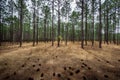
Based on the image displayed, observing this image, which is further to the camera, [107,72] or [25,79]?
[107,72]

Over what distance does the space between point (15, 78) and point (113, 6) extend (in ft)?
102

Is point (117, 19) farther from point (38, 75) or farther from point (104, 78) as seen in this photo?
point (38, 75)

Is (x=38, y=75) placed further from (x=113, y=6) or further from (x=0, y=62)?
(x=113, y=6)

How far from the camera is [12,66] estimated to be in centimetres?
1134

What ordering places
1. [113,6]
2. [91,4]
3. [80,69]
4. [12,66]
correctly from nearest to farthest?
1. [80,69]
2. [12,66]
3. [91,4]
4. [113,6]

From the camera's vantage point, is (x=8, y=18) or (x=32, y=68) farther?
(x=8, y=18)

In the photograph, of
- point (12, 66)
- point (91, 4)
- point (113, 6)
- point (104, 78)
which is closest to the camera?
point (104, 78)

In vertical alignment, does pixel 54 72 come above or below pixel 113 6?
below

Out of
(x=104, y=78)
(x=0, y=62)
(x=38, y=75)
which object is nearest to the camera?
(x=104, y=78)

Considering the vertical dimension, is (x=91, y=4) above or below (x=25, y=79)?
above

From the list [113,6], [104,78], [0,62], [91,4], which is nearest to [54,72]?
[104,78]

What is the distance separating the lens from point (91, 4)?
2756cm

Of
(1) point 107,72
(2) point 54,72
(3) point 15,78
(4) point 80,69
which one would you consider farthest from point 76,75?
(3) point 15,78

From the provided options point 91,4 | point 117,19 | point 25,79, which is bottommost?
point 25,79
